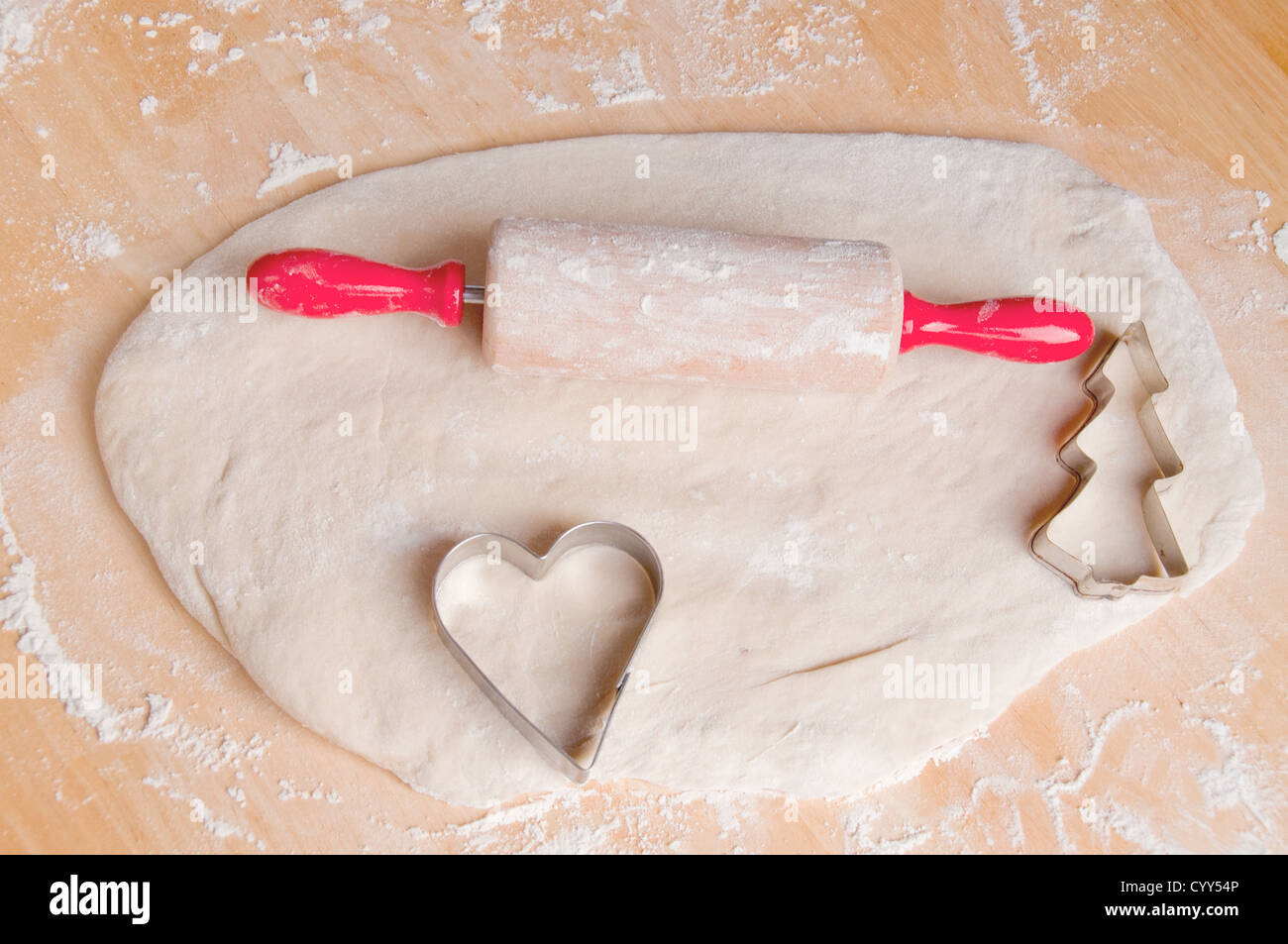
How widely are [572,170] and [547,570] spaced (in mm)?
529

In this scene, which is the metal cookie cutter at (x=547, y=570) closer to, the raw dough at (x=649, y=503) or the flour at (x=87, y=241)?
the raw dough at (x=649, y=503)

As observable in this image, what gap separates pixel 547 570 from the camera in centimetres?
115

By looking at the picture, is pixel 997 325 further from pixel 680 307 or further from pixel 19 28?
pixel 19 28

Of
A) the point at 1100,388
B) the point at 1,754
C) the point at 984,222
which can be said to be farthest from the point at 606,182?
the point at 1,754

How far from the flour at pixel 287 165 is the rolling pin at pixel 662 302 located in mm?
271

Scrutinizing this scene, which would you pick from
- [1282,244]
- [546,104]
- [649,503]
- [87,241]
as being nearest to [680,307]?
[649,503]

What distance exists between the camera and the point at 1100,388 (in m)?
1.24

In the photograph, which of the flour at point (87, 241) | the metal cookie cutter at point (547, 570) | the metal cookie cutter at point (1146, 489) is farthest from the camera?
the flour at point (87, 241)

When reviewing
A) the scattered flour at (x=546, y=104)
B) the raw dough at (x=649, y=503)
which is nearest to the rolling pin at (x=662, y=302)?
the raw dough at (x=649, y=503)

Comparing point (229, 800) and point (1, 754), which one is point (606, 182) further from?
point (1, 754)

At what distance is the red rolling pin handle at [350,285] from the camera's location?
1.10m

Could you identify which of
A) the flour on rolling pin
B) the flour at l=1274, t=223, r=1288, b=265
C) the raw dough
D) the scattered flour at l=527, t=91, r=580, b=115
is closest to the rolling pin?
the flour on rolling pin

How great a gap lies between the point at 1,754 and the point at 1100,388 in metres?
1.32

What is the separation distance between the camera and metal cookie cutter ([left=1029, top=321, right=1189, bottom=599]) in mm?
1171
